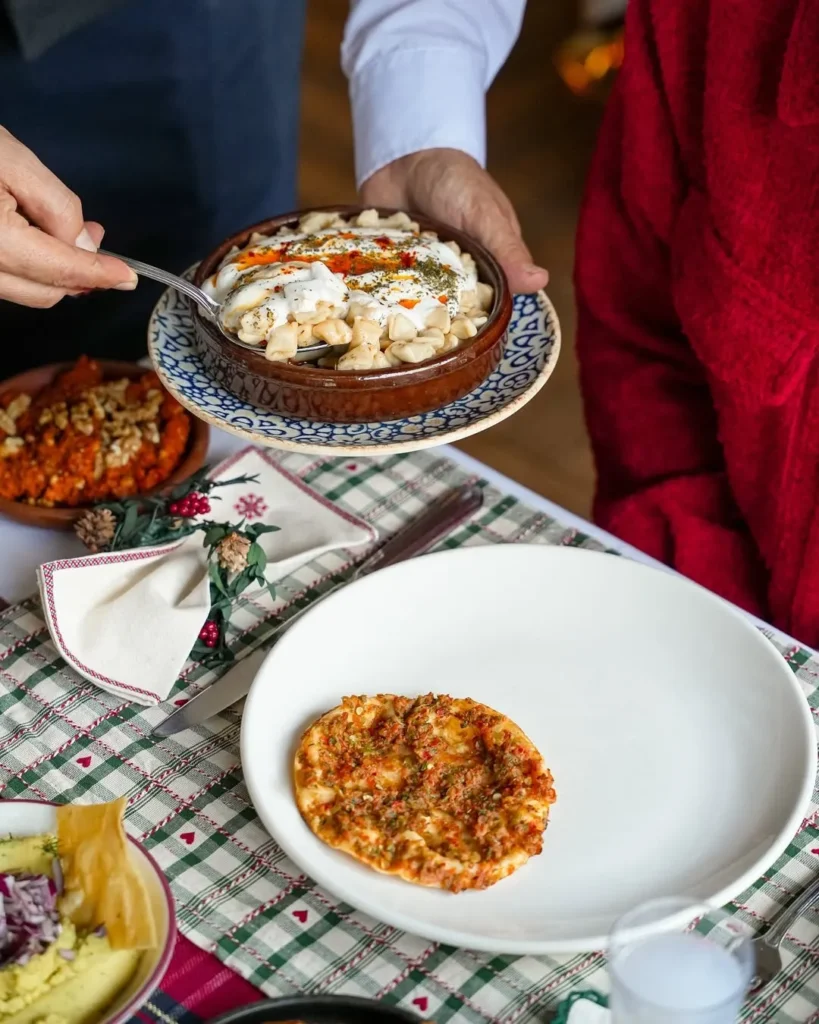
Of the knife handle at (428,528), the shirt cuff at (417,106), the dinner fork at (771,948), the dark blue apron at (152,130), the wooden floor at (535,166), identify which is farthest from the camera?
the wooden floor at (535,166)

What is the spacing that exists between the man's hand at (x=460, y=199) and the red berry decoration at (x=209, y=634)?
0.49 metres

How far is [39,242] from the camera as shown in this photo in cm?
100

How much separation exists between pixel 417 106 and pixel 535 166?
7.93 ft

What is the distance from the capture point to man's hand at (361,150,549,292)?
1.29 meters

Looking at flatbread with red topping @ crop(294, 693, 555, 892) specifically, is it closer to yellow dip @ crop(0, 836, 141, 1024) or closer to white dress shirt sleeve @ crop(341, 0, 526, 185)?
yellow dip @ crop(0, 836, 141, 1024)

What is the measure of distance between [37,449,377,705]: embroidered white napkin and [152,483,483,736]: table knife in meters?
0.03

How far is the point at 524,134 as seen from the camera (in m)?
3.91

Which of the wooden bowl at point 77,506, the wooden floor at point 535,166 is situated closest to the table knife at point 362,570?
the wooden bowl at point 77,506

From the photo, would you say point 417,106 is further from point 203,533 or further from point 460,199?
point 203,533

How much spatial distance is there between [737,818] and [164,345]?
0.71 meters

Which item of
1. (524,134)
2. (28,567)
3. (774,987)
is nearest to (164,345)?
(28,567)

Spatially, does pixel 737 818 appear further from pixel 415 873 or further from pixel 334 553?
pixel 334 553

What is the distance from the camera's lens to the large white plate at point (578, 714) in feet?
2.82

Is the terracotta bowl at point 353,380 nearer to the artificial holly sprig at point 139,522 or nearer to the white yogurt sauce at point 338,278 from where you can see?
the white yogurt sauce at point 338,278
